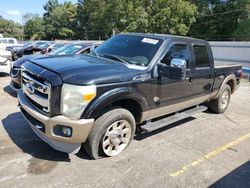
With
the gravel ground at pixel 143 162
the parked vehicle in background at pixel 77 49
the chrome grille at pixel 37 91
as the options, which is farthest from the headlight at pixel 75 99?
the parked vehicle in background at pixel 77 49

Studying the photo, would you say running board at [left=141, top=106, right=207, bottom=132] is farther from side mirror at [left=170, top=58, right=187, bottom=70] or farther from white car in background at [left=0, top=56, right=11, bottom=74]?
white car in background at [left=0, top=56, right=11, bottom=74]

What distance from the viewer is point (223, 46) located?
20.6m

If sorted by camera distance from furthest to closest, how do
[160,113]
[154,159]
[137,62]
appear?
[160,113] → [137,62] → [154,159]

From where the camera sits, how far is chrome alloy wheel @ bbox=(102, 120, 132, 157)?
4.06 metres

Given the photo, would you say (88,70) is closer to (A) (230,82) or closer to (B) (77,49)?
(A) (230,82)

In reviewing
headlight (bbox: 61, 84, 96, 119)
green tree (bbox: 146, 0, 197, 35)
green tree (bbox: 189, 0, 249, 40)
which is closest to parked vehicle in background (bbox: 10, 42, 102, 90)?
headlight (bbox: 61, 84, 96, 119)

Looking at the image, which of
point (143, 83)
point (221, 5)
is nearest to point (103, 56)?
point (143, 83)

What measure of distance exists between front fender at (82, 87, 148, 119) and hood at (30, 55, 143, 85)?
16cm

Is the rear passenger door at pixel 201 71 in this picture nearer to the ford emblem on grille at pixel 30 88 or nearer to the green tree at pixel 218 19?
the ford emblem on grille at pixel 30 88

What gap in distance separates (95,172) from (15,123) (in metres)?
2.55

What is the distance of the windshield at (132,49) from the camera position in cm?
459

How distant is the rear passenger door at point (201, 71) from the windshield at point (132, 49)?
1132mm

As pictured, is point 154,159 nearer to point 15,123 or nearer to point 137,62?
point 137,62

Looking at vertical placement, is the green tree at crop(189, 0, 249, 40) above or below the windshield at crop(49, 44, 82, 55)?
above
